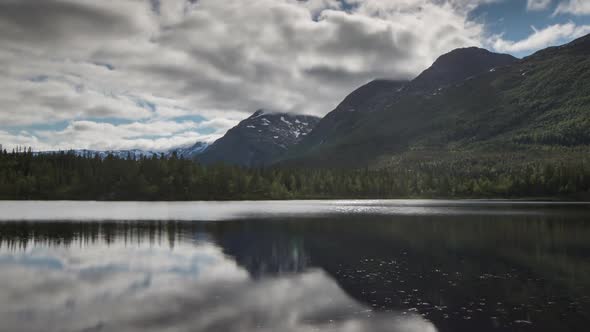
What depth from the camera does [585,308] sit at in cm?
2719

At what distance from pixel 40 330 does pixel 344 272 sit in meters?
24.0

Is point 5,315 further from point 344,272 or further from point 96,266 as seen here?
point 344,272

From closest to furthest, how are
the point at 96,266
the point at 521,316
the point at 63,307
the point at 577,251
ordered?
the point at 521,316
the point at 63,307
the point at 96,266
the point at 577,251

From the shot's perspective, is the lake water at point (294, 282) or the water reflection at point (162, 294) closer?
the water reflection at point (162, 294)

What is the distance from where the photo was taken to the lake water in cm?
2495

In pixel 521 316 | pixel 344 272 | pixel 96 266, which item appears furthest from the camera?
pixel 96 266

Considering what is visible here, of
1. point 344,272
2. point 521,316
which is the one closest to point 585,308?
point 521,316

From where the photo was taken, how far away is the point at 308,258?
156ft

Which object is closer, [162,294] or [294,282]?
[162,294]

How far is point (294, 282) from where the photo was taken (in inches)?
1423

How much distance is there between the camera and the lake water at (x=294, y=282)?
2495 centimetres

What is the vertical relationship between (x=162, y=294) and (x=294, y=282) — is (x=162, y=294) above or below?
above

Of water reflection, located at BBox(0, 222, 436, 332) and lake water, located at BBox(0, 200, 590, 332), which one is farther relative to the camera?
lake water, located at BBox(0, 200, 590, 332)

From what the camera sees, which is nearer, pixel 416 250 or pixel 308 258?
pixel 308 258
